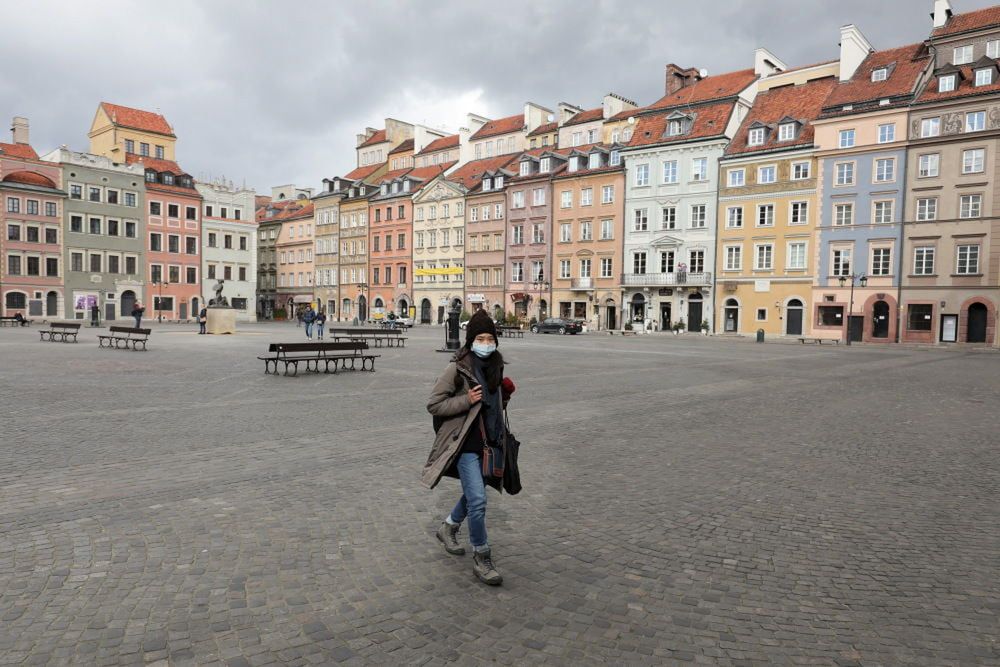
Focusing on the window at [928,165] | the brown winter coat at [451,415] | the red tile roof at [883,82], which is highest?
the red tile roof at [883,82]

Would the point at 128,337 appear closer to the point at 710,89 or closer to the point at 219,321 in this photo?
the point at 219,321

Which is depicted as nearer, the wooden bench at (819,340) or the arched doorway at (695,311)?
the wooden bench at (819,340)

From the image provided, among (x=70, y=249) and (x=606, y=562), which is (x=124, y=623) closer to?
(x=606, y=562)

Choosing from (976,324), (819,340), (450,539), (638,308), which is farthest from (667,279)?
(450,539)

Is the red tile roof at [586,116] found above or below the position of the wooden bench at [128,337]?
above

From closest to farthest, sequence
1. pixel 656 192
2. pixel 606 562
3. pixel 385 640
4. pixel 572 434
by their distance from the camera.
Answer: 1. pixel 385 640
2. pixel 606 562
3. pixel 572 434
4. pixel 656 192

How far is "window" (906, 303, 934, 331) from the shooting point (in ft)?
138

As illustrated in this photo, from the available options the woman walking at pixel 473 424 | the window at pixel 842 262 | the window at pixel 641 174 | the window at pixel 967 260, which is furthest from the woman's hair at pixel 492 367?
the window at pixel 641 174

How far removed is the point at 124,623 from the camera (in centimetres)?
390

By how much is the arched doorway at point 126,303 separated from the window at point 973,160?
66.2m

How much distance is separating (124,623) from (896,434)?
10166 millimetres

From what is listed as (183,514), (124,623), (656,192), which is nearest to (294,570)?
(124,623)

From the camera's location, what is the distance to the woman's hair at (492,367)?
470cm

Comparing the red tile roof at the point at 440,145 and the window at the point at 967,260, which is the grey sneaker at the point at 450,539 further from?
the red tile roof at the point at 440,145
